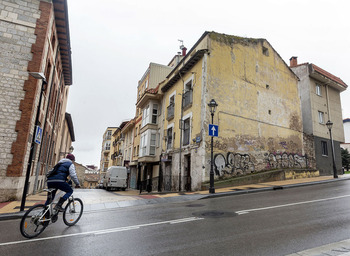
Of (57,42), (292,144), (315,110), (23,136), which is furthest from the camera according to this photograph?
(315,110)

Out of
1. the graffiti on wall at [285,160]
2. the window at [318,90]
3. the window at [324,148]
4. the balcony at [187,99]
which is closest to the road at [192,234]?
the graffiti on wall at [285,160]

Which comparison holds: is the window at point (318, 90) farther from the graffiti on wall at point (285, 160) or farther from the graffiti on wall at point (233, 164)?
the graffiti on wall at point (233, 164)

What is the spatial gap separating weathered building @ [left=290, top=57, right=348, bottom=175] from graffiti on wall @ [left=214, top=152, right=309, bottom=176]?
3.28 metres

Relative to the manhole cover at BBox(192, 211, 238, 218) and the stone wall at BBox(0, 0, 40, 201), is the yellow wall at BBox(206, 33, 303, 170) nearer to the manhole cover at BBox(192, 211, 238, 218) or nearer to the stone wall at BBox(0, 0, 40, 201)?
the manhole cover at BBox(192, 211, 238, 218)

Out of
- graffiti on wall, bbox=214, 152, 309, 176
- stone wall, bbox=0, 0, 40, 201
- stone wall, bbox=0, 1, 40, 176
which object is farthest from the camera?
graffiti on wall, bbox=214, 152, 309, 176

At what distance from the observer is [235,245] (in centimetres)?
414

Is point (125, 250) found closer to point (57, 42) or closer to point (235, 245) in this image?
point (235, 245)

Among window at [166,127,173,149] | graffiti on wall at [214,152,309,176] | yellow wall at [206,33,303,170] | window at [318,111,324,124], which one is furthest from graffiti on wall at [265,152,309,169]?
window at [166,127,173,149]

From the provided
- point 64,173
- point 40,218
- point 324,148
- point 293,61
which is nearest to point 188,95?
point 64,173

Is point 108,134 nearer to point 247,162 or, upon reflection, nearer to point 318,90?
point 318,90

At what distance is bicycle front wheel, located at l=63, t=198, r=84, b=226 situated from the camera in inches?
228

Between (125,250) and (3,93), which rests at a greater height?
(3,93)

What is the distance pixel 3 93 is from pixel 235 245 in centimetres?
1226

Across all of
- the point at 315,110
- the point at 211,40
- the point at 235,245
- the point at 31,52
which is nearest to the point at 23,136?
the point at 31,52
